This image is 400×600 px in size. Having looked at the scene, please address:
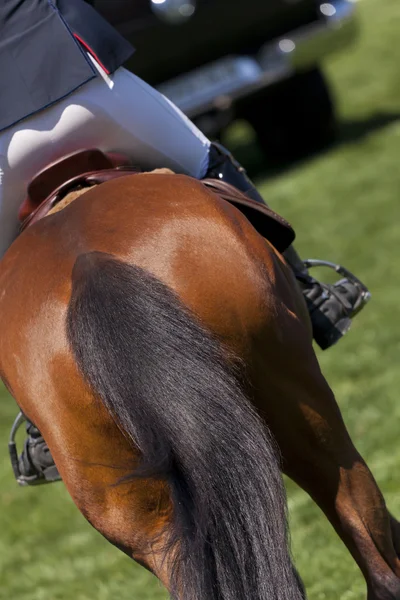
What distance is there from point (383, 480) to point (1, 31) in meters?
2.48

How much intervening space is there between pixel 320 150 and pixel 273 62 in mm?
1597

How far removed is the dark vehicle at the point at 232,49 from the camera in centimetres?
869

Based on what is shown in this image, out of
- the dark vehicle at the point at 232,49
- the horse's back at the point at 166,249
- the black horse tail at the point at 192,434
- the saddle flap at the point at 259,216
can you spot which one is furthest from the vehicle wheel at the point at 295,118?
the black horse tail at the point at 192,434

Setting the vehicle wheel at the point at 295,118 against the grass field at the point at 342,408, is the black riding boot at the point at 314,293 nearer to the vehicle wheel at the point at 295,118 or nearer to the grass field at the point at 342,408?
the grass field at the point at 342,408

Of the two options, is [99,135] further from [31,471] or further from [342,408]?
[342,408]

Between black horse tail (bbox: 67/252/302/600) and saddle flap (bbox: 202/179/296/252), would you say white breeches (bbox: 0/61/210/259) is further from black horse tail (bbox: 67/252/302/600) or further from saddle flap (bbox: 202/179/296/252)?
black horse tail (bbox: 67/252/302/600)

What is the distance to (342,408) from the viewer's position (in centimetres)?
530

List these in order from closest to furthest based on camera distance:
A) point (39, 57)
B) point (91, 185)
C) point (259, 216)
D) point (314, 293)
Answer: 1. point (259, 216)
2. point (91, 185)
3. point (39, 57)
4. point (314, 293)

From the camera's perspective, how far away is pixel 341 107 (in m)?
12.6

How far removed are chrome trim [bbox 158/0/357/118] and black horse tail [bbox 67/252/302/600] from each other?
6.34 meters

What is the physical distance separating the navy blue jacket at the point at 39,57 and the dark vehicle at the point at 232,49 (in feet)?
16.7

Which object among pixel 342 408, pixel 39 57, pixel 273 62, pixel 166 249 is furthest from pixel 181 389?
pixel 273 62

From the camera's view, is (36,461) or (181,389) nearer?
(181,389)

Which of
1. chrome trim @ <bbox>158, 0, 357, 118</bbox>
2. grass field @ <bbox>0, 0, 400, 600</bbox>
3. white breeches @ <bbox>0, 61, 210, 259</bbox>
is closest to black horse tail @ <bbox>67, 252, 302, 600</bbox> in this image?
white breeches @ <bbox>0, 61, 210, 259</bbox>
